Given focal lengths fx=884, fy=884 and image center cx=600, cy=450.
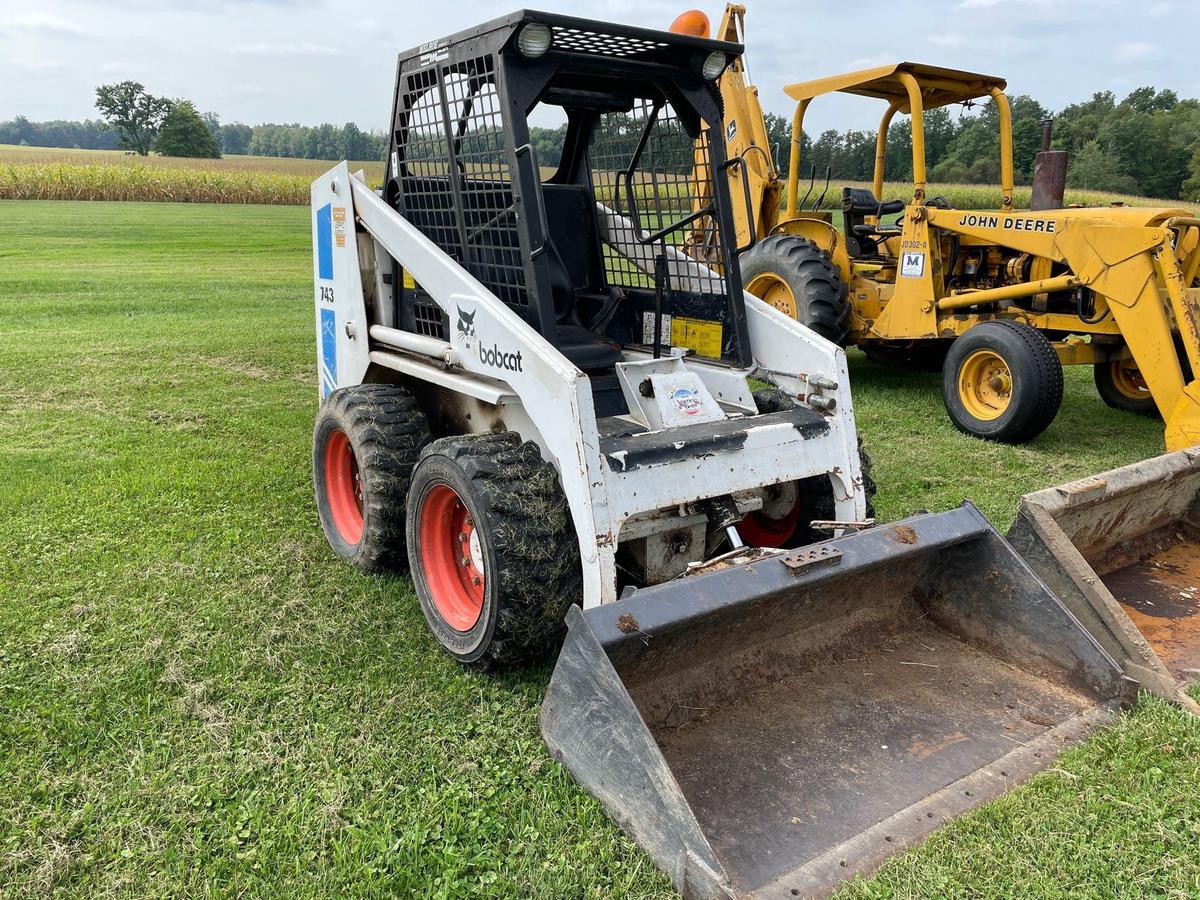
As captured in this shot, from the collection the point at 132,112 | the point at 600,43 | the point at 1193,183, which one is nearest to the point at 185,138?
the point at 132,112

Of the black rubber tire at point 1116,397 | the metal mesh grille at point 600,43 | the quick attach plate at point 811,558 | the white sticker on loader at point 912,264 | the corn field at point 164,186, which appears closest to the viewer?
the quick attach plate at point 811,558

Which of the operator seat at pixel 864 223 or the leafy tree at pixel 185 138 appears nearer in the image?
the operator seat at pixel 864 223

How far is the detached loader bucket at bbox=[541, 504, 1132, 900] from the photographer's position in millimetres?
2326

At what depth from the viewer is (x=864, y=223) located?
8.05m

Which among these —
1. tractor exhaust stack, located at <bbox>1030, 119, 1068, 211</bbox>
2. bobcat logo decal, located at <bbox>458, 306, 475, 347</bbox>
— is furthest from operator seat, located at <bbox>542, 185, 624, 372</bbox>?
tractor exhaust stack, located at <bbox>1030, 119, 1068, 211</bbox>

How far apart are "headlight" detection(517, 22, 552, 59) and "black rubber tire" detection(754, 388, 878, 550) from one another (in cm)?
167

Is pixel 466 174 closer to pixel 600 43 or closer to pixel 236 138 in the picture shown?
pixel 600 43

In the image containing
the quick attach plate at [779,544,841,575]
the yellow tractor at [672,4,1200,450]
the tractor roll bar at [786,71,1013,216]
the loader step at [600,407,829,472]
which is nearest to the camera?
the quick attach plate at [779,544,841,575]

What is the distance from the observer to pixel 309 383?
7.82 m

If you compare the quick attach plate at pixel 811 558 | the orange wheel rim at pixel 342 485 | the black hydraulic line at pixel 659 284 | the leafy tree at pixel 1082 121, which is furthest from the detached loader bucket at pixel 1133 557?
the leafy tree at pixel 1082 121

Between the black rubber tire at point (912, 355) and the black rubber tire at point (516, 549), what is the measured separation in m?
5.69

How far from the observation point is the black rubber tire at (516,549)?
2.90m

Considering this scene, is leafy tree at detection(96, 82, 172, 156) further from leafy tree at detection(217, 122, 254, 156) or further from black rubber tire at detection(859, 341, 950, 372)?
black rubber tire at detection(859, 341, 950, 372)

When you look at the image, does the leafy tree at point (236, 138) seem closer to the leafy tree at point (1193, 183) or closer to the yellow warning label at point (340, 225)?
the leafy tree at point (1193, 183)
